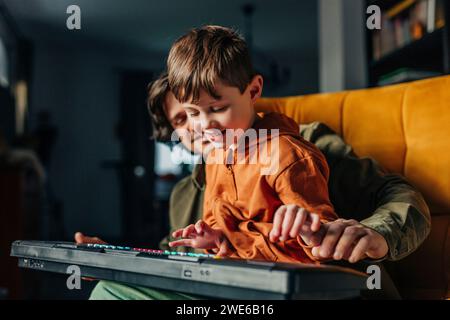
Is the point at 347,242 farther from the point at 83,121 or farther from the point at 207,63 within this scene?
the point at 83,121

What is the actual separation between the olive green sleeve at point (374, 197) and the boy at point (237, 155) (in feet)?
0.37

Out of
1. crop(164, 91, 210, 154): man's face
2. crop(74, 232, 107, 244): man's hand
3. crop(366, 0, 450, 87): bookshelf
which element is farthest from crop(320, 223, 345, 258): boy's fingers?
crop(366, 0, 450, 87): bookshelf

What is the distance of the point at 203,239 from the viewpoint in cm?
75

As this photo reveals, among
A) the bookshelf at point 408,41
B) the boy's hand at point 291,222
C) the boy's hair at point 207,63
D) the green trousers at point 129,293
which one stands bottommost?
the green trousers at point 129,293

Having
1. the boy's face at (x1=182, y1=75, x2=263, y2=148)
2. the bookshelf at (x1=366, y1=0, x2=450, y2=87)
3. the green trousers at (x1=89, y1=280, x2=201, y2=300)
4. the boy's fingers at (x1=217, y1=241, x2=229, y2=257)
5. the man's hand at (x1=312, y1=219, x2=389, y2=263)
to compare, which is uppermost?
the bookshelf at (x1=366, y1=0, x2=450, y2=87)

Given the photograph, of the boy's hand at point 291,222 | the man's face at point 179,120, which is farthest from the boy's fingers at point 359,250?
the man's face at point 179,120

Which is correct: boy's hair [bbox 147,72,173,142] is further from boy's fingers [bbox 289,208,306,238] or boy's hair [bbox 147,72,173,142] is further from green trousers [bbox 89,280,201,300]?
boy's fingers [bbox 289,208,306,238]

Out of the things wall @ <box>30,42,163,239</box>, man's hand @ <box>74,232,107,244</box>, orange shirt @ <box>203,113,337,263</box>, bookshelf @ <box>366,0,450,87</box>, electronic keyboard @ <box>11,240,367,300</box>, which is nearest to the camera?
electronic keyboard @ <box>11,240,367,300</box>

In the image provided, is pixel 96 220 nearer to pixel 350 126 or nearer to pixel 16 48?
pixel 16 48

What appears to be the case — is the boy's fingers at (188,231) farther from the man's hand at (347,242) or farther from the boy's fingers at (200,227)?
the man's hand at (347,242)

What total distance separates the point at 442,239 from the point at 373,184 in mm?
186

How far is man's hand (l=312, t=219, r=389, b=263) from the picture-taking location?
2.04ft

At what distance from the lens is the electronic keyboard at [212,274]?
1.51 feet

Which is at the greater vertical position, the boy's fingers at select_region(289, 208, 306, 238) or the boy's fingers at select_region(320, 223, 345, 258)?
the boy's fingers at select_region(289, 208, 306, 238)
